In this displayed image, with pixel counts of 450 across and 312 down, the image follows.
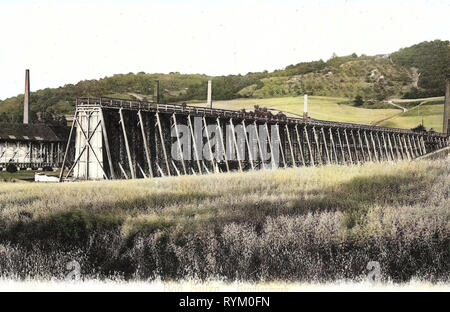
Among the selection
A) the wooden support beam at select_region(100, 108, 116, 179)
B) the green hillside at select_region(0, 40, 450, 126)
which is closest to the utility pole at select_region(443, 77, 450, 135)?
the green hillside at select_region(0, 40, 450, 126)

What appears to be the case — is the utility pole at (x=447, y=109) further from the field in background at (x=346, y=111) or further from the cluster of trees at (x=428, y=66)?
the field in background at (x=346, y=111)

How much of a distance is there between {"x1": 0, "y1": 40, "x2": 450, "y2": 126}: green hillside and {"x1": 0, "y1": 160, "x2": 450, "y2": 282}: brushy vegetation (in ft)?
54.8

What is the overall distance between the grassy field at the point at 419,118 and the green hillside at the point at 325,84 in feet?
9.82

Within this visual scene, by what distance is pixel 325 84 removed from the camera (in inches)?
1875

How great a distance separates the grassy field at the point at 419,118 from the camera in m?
58.7

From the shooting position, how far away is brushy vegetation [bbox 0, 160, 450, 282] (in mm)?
11600

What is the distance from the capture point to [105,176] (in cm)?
2889

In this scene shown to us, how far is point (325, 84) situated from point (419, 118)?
61.7ft

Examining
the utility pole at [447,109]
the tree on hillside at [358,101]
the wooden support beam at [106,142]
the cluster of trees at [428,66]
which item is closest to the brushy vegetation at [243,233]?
the wooden support beam at [106,142]

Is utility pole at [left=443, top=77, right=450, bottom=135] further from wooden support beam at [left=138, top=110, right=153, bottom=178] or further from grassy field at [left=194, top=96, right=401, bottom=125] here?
wooden support beam at [left=138, top=110, right=153, bottom=178]

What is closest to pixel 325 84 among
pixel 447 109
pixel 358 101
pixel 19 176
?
pixel 358 101

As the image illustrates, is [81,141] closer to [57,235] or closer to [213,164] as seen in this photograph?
[213,164]

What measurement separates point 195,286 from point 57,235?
4.24 meters

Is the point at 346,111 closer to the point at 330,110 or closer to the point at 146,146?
the point at 330,110
